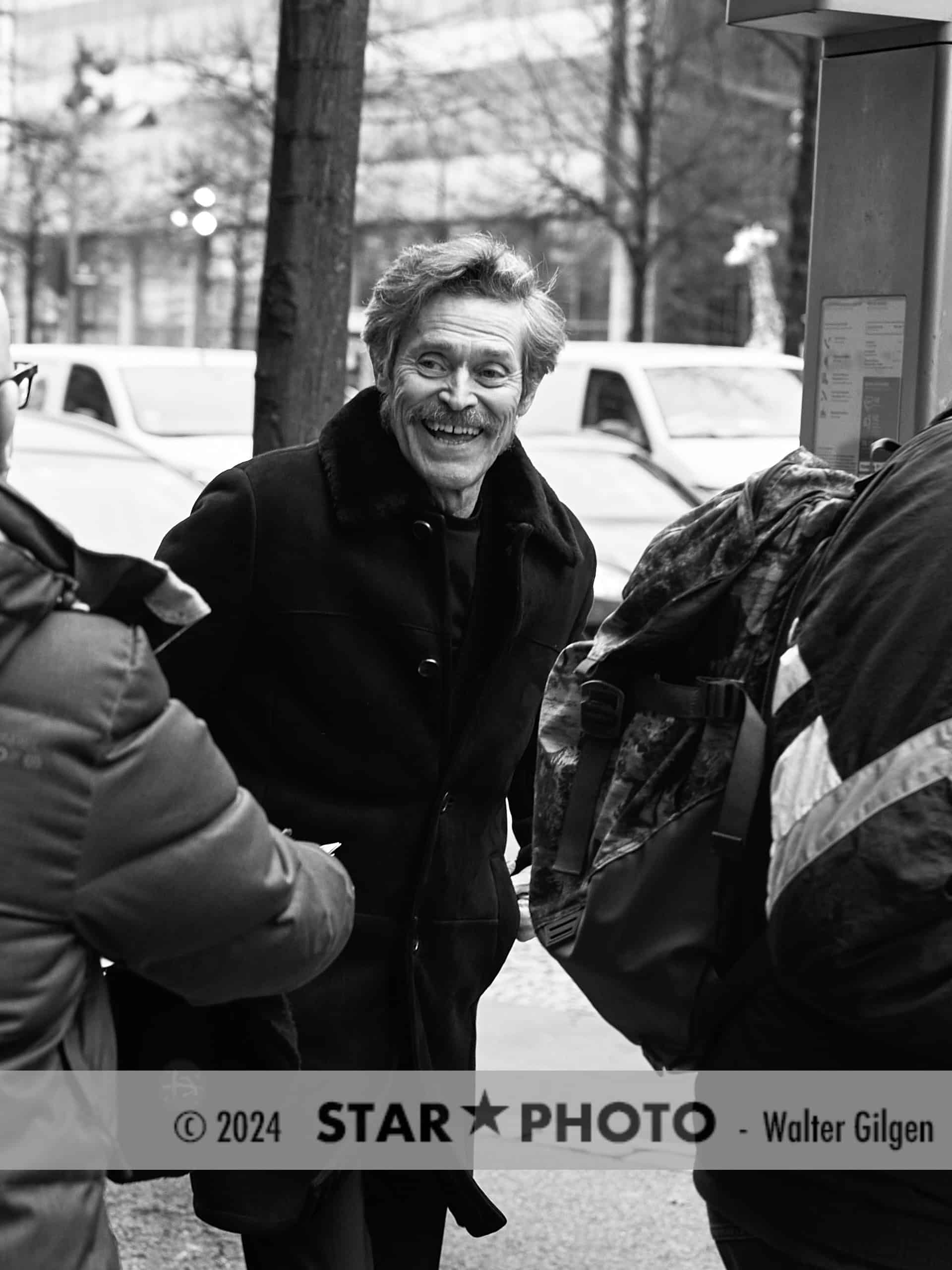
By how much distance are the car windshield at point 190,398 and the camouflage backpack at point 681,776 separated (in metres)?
10.9

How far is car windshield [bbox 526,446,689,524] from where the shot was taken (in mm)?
11367

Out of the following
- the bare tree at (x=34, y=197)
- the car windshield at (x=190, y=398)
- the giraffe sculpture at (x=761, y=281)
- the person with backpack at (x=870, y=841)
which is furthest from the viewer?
the bare tree at (x=34, y=197)

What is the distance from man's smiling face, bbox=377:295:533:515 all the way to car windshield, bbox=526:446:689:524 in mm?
7924

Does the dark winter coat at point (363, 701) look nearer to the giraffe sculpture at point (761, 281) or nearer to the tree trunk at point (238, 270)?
the giraffe sculpture at point (761, 281)

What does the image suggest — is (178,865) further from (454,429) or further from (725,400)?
(725,400)

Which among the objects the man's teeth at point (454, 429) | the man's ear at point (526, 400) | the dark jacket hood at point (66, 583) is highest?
the man's ear at point (526, 400)

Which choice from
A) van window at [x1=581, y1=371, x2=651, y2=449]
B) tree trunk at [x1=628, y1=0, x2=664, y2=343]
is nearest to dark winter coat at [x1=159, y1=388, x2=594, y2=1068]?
van window at [x1=581, y1=371, x2=651, y2=449]

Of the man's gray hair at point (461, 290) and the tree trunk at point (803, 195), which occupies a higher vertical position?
the tree trunk at point (803, 195)

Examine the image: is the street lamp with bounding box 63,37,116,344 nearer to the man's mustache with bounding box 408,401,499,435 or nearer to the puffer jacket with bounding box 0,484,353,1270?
the man's mustache with bounding box 408,401,499,435

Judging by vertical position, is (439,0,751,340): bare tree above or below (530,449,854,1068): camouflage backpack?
above

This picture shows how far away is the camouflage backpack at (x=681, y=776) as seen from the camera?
213cm

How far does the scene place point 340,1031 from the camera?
2.97 metres

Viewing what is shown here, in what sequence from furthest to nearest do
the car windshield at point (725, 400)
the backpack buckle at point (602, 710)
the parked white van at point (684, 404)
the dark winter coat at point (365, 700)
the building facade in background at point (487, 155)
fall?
the building facade in background at point (487, 155)
the car windshield at point (725, 400)
the parked white van at point (684, 404)
the dark winter coat at point (365, 700)
the backpack buckle at point (602, 710)

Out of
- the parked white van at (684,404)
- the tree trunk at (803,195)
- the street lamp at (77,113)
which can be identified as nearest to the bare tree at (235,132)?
the street lamp at (77,113)
